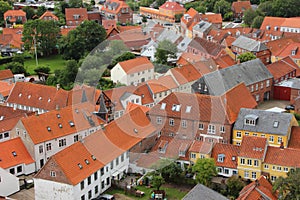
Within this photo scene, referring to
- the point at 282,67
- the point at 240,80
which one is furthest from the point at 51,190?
the point at 282,67

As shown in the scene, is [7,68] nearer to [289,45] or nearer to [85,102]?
[85,102]

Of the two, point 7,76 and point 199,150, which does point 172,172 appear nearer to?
point 199,150

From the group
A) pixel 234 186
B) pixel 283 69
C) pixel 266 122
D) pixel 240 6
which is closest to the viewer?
pixel 234 186

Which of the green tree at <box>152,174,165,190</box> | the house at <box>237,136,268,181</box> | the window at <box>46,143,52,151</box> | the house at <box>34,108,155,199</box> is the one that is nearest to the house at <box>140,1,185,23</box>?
the house at <box>34,108,155,199</box>

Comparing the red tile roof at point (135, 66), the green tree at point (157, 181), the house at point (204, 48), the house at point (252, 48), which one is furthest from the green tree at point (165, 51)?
the green tree at point (157, 181)

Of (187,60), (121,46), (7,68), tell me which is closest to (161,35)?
(121,46)

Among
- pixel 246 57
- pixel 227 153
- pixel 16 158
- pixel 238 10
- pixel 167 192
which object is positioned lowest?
pixel 167 192

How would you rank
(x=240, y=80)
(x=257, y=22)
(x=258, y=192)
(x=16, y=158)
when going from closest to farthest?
(x=258, y=192) < (x=16, y=158) < (x=240, y=80) < (x=257, y=22)
